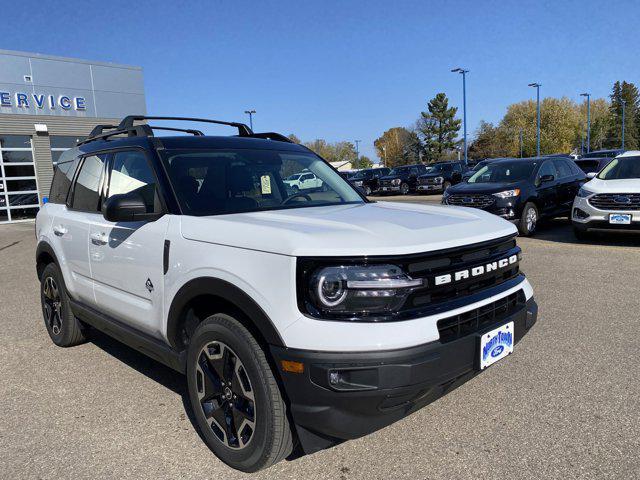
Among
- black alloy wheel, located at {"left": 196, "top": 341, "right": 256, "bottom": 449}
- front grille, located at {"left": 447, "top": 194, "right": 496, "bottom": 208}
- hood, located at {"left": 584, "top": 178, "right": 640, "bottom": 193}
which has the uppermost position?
hood, located at {"left": 584, "top": 178, "right": 640, "bottom": 193}

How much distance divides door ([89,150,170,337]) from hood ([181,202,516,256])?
377 millimetres

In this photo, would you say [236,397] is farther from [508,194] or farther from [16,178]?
[16,178]

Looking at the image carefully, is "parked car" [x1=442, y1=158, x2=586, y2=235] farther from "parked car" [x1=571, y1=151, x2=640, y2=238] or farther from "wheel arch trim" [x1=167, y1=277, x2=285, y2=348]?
"wheel arch trim" [x1=167, y1=277, x2=285, y2=348]

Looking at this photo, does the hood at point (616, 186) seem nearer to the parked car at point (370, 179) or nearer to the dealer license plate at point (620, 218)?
the dealer license plate at point (620, 218)

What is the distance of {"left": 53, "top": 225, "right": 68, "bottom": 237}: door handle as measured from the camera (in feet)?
13.6

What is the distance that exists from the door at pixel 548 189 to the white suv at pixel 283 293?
26.5ft

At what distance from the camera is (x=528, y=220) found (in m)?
10.1

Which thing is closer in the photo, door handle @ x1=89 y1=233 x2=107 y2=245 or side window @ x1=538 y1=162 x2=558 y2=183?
door handle @ x1=89 y1=233 x2=107 y2=245

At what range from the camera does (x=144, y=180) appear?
10.6 feet

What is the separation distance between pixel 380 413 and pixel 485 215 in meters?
1.50

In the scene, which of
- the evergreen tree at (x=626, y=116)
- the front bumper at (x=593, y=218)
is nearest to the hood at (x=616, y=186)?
the front bumper at (x=593, y=218)

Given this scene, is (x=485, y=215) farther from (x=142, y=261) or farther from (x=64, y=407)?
(x=64, y=407)

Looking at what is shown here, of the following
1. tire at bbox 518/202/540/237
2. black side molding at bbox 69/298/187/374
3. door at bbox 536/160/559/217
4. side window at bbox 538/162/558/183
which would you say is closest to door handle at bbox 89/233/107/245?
black side molding at bbox 69/298/187/374

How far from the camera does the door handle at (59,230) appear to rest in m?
4.13
